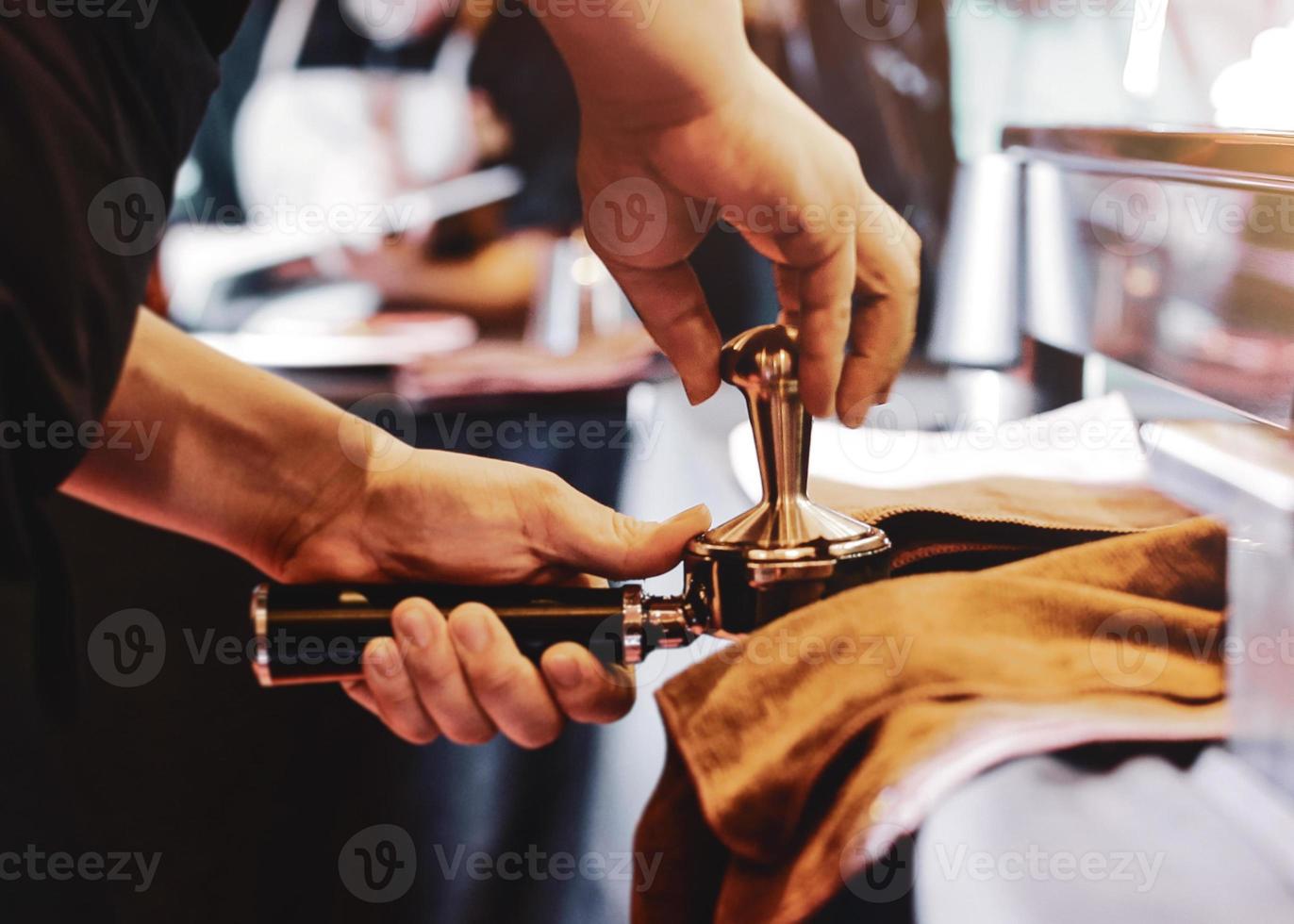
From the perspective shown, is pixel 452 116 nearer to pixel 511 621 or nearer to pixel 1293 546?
pixel 511 621

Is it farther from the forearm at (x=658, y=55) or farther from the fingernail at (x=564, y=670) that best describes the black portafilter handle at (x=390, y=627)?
the forearm at (x=658, y=55)

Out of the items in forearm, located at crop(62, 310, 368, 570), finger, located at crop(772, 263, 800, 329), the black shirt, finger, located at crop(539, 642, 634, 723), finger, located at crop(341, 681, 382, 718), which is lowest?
finger, located at crop(341, 681, 382, 718)

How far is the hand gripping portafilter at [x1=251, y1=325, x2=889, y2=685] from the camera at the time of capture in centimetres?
40

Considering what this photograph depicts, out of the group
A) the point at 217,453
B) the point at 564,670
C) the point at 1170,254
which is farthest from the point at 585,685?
the point at 1170,254

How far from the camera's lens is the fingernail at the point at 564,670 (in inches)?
16.2

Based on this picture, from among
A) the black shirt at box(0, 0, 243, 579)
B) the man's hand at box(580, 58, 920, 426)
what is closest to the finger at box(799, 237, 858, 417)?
the man's hand at box(580, 58, 920, 426)

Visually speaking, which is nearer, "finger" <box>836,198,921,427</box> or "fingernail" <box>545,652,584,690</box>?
"fingernail" <box>545,652,584,690</box>

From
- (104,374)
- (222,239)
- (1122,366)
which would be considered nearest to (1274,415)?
(1122,366)

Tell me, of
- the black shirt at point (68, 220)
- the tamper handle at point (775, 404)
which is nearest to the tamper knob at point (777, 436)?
the tamper handle at point (775, 404)

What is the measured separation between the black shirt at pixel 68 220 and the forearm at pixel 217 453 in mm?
115

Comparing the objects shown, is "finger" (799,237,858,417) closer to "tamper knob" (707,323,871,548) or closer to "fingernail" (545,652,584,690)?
"tamper knob" (707,323,871,548)

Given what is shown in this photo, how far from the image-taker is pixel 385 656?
1.35ft

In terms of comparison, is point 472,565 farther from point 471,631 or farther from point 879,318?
point 879,318

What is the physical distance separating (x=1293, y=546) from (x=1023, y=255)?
36cm
